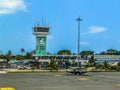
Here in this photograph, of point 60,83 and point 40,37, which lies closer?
point 60,83

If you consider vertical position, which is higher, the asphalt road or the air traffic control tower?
the air traffic control tower

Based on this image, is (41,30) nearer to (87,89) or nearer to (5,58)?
(5,58)

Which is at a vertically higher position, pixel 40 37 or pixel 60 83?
pixel 40 37

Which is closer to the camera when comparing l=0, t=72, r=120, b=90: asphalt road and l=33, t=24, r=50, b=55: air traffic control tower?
l=0, t=72, r=120, b=90: asphalt road

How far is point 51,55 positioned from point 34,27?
56.6 ft

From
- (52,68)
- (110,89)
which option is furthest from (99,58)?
(110,89)

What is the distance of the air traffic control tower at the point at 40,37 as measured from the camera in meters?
176

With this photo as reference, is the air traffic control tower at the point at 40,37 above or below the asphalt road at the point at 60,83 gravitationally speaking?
above

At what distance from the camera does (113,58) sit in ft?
572

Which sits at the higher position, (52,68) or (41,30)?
(41,30)

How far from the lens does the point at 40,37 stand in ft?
585

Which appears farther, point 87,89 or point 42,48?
point 42,48

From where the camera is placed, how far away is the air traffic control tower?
576ft

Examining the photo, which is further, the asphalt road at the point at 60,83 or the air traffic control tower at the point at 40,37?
the air traffic control tower at the point at 40,37
